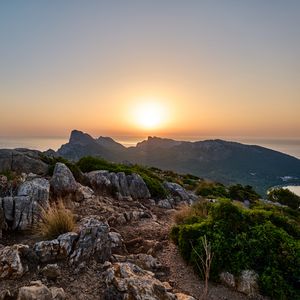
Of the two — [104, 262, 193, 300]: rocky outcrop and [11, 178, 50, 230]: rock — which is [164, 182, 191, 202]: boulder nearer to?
[11, 178, 50, 230]: rock

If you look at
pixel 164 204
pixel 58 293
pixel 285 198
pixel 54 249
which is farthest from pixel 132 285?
pixel 285 198

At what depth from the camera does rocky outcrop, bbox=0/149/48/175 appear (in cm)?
1530

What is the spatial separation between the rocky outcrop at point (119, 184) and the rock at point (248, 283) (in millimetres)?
9386

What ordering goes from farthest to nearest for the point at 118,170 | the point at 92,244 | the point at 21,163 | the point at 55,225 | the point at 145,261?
the point at 118,170, the point at 21,163, the point at 55,225, the point at 145,261, the point at 92,244

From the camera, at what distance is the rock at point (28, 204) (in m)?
9.12

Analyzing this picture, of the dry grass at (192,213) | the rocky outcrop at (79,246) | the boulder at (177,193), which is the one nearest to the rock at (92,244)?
the rocky outcrop at (79,246)

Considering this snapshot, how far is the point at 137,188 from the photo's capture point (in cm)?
1684

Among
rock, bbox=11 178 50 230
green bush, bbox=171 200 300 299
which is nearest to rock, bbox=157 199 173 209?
green bush, bbox=171 200 300 299

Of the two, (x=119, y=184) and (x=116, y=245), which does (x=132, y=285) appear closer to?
(x=116, y=245)

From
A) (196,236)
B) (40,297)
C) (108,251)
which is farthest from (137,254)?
(40,297)

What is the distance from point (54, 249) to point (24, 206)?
2.79 metres

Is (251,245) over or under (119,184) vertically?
over

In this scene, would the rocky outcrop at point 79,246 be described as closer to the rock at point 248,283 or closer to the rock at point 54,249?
the rock at point 54,249

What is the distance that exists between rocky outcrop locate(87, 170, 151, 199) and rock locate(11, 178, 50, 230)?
16.7 feet
